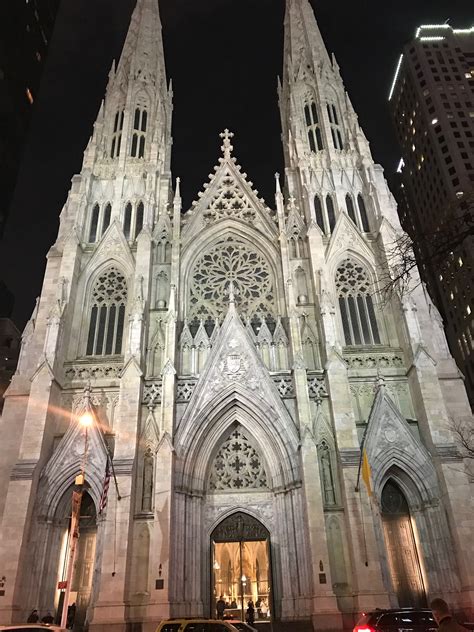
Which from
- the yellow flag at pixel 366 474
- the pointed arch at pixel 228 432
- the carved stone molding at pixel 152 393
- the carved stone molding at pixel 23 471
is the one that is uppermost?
the carved stone molding at pixel 152 393

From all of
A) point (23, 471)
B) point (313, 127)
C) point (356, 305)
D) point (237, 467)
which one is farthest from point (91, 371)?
point (313, 127)

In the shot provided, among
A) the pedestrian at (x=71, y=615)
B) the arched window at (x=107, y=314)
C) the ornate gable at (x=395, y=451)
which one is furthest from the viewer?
the arched window at (x=107, y=314)

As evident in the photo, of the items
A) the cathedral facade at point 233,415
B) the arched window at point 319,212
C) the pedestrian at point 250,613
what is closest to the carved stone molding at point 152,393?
the cathedral facade at point 233,415

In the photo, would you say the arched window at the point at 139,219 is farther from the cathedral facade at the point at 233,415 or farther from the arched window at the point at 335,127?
the arched window at the point at 335,127

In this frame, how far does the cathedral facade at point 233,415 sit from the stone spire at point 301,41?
410 inches

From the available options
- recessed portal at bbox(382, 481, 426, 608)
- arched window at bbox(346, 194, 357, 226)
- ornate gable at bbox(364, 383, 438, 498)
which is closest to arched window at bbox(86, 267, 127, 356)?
ornate gable at bbox(364, 383, 438, 498)

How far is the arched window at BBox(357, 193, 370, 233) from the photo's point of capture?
95.1ft

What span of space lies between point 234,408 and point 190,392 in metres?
2.23

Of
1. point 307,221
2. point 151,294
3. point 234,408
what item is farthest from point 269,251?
point 234,408

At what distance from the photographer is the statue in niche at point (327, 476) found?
2111 cm

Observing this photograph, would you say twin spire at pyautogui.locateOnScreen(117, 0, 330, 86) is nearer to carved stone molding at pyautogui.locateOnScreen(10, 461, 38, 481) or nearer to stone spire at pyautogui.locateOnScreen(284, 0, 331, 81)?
stone spire at pyautogui.locateOnScreen(284, 0, 331, 81)

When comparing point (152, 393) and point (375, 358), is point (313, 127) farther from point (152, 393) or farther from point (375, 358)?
point (152, 393)

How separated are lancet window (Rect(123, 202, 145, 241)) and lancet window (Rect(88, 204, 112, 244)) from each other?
3.39 ft

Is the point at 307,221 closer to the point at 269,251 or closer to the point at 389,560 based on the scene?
the point at 269,251
